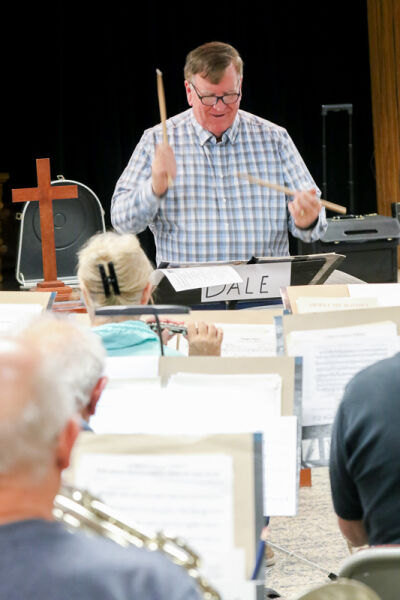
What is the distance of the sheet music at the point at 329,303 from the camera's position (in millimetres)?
2637

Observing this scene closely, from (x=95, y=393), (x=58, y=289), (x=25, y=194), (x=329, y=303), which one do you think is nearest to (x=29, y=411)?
(x=95, y=393)

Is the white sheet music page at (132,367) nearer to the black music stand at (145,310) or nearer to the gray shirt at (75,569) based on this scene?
the black music stand at (145,310)

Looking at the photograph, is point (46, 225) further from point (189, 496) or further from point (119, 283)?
point (189, 496)

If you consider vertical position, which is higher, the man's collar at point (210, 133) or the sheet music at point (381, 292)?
the man's collar at point (210, 133)

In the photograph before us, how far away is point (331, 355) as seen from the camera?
2.27 meters

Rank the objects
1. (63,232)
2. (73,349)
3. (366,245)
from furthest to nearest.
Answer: (366,245) < (63,232) < (73,349)

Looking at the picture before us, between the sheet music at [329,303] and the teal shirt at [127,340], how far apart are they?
54 cm

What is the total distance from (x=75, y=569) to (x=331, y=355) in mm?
1418

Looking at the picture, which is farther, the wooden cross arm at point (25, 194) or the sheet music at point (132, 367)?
the wooden cross arm at point (25, 194)

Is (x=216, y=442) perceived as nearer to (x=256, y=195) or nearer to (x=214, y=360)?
(x=214, y=360)

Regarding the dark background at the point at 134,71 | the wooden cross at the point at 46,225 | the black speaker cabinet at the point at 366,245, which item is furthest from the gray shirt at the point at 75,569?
the dark background at the point at 134,71

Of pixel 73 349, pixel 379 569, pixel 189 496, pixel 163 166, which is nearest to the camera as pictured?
pixel 73 349

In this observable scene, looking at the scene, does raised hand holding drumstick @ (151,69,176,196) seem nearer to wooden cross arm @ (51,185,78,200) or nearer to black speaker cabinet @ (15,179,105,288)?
wooden cross arm @ (51,185,78,200)

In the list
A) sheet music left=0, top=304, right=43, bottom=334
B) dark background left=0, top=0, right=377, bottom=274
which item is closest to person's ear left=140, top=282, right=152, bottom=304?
sheet music left=0, top=304, right=43, bottom=334
